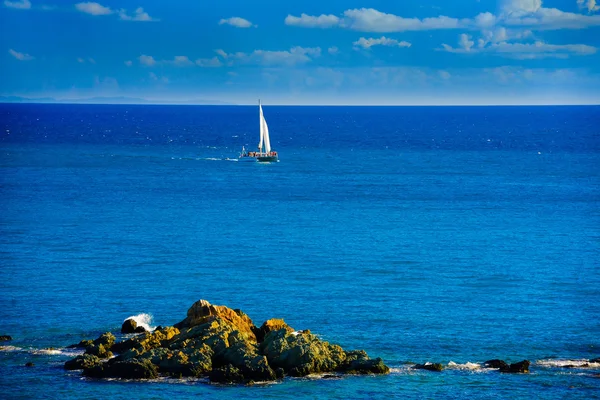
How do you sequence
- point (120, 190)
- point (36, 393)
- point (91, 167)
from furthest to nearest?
point (91, 167), point (120, 190), point (36, 393)

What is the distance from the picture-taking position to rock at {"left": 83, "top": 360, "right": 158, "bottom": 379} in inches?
2103

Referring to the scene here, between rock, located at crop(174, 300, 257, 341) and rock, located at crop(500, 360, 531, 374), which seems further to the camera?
rock, located at crop(174, 300, 257, 341)

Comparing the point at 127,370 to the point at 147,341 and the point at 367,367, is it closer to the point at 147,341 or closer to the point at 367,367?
the point at 147,341

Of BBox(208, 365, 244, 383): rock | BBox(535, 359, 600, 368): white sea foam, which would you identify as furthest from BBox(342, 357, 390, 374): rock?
BBox(535, 359, 600, 368): white sea foam

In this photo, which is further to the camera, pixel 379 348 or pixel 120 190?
pixel 120 190

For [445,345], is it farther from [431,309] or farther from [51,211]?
[51,211]

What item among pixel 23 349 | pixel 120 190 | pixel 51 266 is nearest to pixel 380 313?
pixel 23 349

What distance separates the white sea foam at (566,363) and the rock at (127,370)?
2492 cm

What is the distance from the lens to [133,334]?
204 ft

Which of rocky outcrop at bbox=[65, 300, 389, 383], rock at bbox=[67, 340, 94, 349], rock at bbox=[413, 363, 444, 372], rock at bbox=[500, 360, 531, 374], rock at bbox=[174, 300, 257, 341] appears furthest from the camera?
rock at bbox=[67, 340, 94, 349]

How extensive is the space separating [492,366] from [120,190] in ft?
314

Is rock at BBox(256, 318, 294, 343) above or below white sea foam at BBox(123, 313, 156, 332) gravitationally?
above

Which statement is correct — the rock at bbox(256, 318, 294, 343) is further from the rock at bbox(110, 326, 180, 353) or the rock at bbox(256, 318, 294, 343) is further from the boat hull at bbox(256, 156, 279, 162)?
the boat hull at bbox(256, 156, 279, 162)

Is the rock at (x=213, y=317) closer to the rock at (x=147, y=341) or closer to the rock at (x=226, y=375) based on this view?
the rock at (x=147, y=341)
